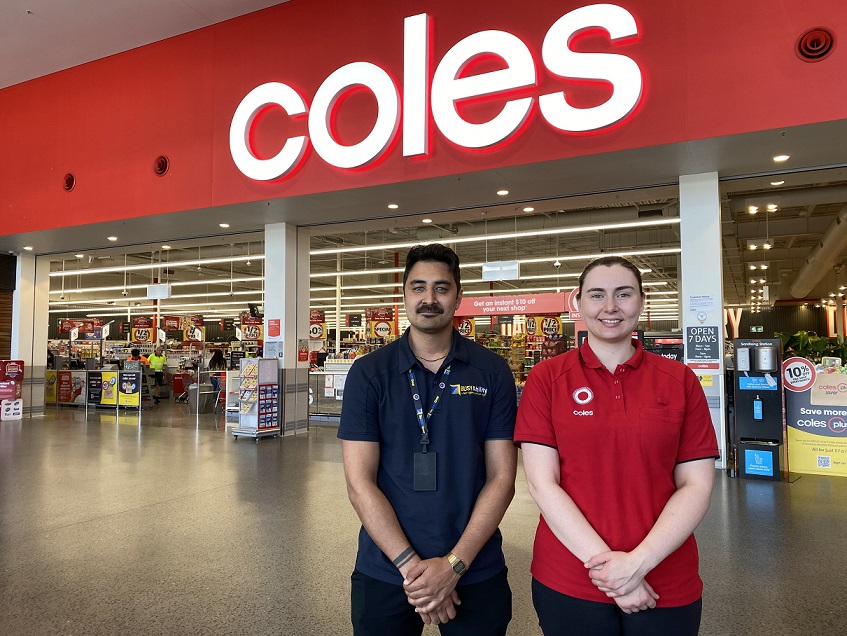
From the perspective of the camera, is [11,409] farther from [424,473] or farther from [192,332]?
[424,473]

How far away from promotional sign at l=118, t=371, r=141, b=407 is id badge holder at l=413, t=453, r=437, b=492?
43.7ft

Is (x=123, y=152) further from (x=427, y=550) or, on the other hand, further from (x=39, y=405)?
(x=427, y=550)

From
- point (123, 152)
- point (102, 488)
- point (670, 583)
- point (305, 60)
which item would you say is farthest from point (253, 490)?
point (123, 152)

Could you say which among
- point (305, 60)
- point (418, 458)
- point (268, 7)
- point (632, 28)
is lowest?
point (418, 458)

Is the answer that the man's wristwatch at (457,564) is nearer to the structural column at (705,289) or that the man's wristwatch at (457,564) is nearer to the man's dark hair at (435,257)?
the man's dark hair at (435,257)

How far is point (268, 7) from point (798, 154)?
6.63 meters

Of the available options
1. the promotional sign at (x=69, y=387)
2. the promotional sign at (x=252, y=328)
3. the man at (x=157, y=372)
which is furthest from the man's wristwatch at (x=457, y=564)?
the promotional sign at (x=252, y=328)

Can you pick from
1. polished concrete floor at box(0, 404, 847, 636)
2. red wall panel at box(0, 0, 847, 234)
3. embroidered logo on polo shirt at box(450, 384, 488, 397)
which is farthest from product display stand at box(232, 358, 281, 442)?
embroidered logo on polo shirt at box(450, 384, 488, 397)

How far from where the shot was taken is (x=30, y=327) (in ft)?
40.4

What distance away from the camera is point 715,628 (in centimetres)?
279

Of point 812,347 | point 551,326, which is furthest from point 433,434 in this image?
point 551,326

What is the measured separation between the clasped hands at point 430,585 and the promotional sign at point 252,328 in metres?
16.8

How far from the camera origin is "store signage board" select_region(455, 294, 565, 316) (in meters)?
12.2

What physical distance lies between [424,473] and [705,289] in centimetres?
599
